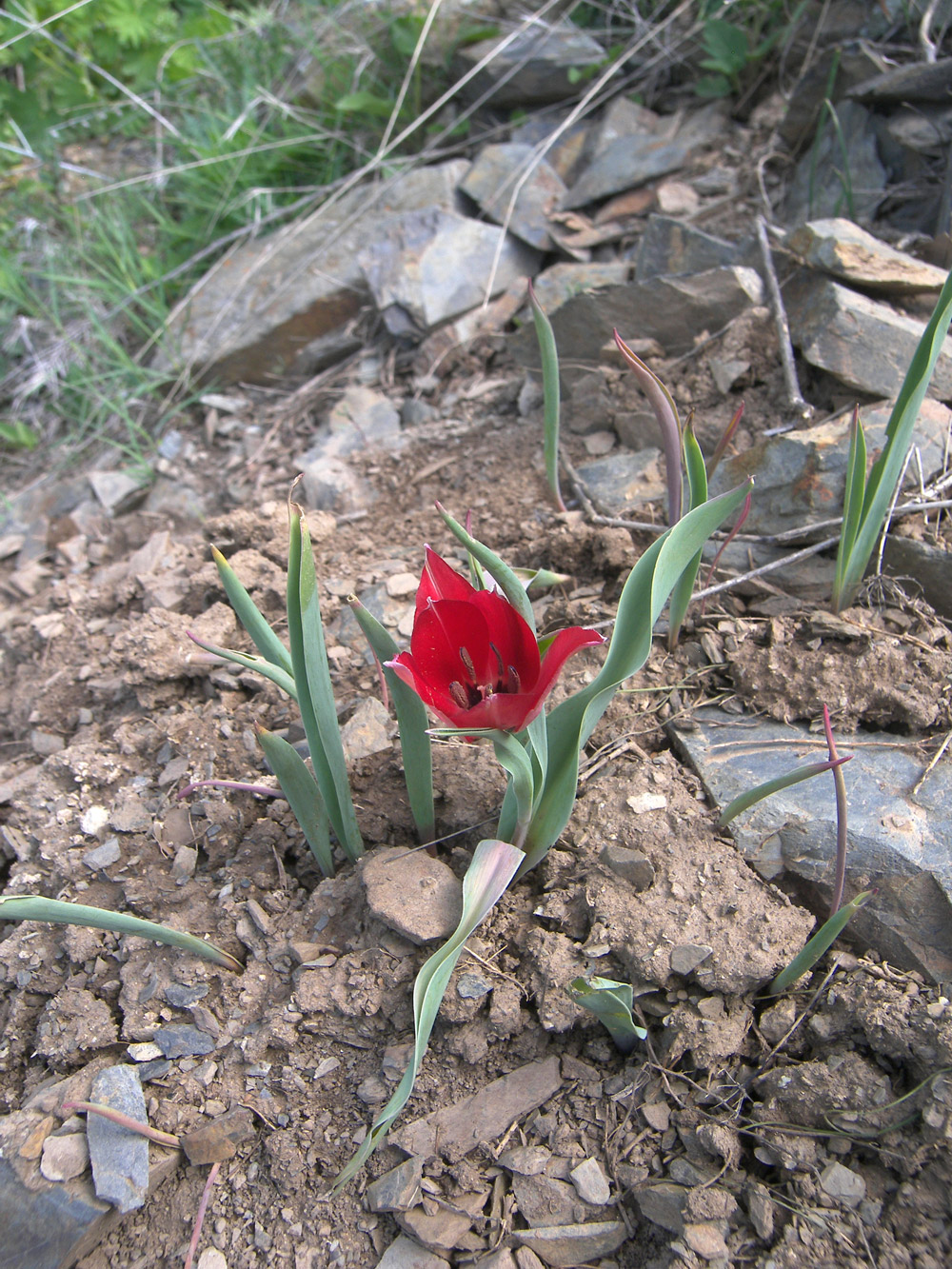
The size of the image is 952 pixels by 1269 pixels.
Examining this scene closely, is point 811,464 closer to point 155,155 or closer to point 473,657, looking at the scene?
point 473,657

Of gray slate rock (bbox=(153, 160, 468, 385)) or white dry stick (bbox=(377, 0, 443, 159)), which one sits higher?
white dry stick (bbox=(377, 0, 443, 159))

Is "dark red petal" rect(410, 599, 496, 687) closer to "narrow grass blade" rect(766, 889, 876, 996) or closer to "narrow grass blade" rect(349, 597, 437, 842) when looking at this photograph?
"narrow grass blade" rect(349, 597, 437, 842)

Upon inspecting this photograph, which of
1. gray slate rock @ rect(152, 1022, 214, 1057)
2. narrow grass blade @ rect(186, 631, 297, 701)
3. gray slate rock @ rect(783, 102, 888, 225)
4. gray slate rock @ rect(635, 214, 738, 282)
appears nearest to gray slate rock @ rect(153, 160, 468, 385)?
gray slate rock @ rect(635, 214, 738, 282)

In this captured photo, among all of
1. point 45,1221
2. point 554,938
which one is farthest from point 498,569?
point 45,1221

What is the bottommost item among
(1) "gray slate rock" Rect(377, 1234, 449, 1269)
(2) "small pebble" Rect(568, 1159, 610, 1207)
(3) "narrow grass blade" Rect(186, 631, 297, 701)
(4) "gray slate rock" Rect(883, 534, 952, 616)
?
(1) "gray slate rock" Rect(377, 1234, 449, 1269)

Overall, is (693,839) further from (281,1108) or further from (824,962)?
(281,1108)

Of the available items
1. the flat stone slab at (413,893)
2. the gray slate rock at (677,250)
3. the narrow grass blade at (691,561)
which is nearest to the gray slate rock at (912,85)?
the gray slate rock at (677,250)

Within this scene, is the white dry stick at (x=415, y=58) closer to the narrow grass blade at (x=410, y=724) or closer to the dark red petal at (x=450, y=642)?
the narrow grass blade at (x=410, y=724)

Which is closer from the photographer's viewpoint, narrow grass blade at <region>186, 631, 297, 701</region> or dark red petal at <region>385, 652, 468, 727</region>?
dark red petal at <region>385, 652, 468, 727</region>
